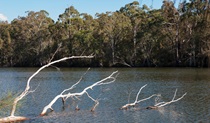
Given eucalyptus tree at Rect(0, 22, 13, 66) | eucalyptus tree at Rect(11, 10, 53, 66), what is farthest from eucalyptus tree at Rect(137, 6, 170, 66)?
eucalyptus tree at Rect(0, 22, 13, 66)

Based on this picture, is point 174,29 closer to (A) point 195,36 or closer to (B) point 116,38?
(A) point 195,36

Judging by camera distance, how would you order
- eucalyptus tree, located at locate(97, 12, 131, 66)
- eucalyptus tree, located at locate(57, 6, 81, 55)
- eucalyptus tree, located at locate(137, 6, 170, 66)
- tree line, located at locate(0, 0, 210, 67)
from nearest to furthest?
1. tree line, located at locate(0, 0, 210, 67)
2. eucalyptus tree, located at locate(137, 6, 170, 66)
3. eucalyptus tree, located at locate(97, 12, 131, 66)
4. eucalyptus tree, located at locate(57, 6, 81, 55)

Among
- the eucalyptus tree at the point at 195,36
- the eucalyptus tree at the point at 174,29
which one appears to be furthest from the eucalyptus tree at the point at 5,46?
the eucalyptus tree at the point at 195,36

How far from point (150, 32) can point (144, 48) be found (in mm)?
4284

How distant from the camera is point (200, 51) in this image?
206 ft

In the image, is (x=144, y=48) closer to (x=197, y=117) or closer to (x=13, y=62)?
(x=13, y=62)

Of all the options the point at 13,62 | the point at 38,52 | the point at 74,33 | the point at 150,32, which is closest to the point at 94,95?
the point at 150,32

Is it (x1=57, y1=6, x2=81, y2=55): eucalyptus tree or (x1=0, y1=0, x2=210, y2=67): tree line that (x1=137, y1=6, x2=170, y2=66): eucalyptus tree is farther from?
(x1=57, y1=6, x2=81, y2=55): eucalyptus tree

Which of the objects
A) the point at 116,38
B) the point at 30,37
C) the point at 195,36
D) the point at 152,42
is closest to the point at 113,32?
the point at 116,38

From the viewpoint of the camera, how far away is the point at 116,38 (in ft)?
244

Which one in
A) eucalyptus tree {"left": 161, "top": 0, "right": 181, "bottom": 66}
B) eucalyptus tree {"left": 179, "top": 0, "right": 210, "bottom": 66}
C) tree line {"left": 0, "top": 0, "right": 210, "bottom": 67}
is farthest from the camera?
eucalyptus tree {"left": 161, "top": 0, "right": 181, "bottom": 66}

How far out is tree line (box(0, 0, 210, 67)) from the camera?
64.8 meters

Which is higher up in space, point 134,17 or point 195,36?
point 134,17

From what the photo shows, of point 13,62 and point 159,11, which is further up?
point 159,11
